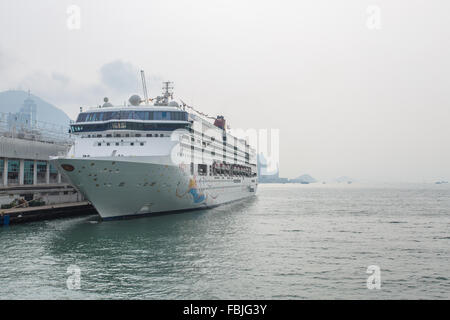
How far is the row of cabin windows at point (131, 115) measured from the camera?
35.5 meters

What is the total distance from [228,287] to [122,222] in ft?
60.9

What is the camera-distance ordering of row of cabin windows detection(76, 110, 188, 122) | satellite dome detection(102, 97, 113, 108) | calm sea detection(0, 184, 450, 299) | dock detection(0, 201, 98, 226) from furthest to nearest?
satellite dome detection(102, 97, 113, 108) → row of cabin windows detection(76, 110, 188, 122) → dock detection(0, 201, 98, 226) → calm sea detection(0, 184, 450, 299)

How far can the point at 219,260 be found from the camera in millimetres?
18469

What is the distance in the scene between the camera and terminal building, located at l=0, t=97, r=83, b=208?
123 ft

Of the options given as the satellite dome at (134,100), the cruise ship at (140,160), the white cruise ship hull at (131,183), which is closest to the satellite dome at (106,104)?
the cruise ship at (140,160)

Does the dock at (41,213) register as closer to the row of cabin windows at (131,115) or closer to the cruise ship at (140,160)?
the cruise ship at (140,160)

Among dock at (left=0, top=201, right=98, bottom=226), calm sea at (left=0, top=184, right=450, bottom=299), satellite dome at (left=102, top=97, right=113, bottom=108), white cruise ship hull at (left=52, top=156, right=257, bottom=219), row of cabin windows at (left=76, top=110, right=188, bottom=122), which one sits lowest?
calm sea at (left=0, top=184, right=450, bottom=299)

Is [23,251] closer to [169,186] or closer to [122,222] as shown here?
[122,222]

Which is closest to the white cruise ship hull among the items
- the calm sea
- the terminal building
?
the calm sea

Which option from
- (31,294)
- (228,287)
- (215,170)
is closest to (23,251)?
(31,294)

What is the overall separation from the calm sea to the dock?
4.31 ft

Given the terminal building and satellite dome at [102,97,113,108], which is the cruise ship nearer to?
satellite dome at [102,97,113,108]

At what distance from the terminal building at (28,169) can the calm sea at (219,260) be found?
27.3 feet
